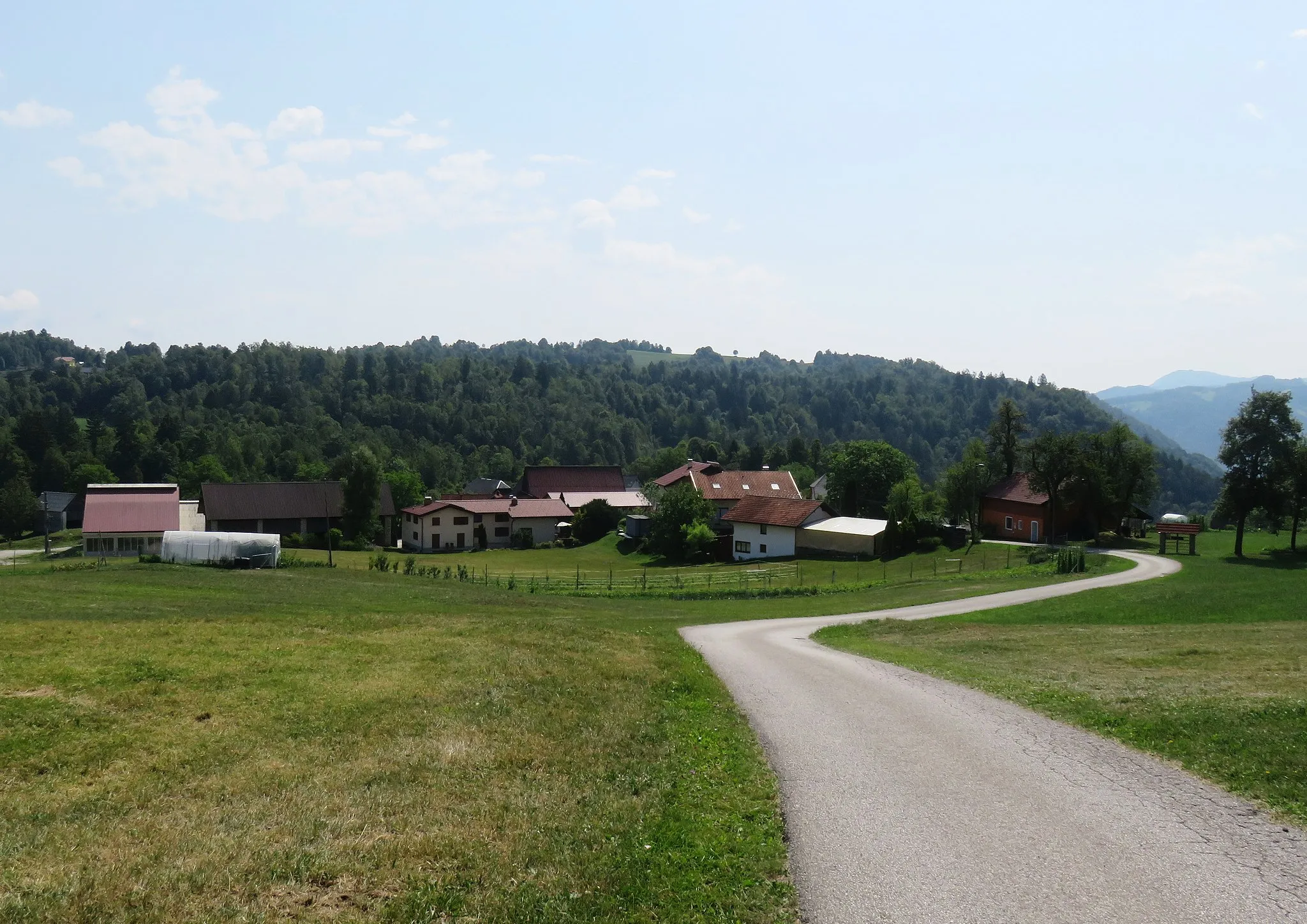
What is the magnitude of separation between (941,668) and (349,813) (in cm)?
1594

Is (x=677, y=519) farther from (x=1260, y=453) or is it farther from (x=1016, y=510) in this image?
(x=1260, y=453)

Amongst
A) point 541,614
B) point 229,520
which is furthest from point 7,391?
point 541,614

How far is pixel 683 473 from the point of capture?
10756 cm

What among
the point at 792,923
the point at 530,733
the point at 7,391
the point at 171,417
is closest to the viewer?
the point at 792,923

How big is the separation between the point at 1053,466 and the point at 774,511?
22.7 meters

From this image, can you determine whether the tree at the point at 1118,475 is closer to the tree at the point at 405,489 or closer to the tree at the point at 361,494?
the tree at the point at 361,494

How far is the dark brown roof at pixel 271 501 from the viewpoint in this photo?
89938 millimetres

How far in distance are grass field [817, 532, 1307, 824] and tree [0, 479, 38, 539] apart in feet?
365

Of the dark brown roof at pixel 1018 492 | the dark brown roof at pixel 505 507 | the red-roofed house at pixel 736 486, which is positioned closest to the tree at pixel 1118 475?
the dark brown roof at pixel 1018 492

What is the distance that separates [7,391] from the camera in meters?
189

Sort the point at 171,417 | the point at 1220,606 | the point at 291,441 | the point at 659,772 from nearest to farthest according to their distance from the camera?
the point at 659,772 < the point at 1220,606 < the point at 171,417 < the point at 291,441

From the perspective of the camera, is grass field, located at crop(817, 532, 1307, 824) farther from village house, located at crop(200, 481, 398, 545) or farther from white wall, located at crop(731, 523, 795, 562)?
village house, located at crop(200, 481, 398, 545)

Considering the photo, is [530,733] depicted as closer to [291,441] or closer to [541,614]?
[541,614]

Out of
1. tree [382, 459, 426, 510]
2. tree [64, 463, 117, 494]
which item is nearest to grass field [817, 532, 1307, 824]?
tree [382, 459, 426, 510]
